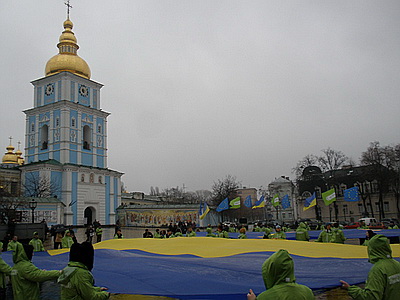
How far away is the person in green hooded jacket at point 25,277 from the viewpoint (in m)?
5.14

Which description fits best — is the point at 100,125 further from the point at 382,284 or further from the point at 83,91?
the point at 382,284

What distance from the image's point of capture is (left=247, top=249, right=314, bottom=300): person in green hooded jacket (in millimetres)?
3107

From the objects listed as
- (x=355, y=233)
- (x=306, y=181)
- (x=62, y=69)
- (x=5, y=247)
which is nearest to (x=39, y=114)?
(x=62, y=69)

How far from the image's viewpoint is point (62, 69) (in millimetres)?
48531

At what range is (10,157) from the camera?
59156 millimetres

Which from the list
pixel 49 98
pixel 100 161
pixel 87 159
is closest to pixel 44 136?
pixel 49 98

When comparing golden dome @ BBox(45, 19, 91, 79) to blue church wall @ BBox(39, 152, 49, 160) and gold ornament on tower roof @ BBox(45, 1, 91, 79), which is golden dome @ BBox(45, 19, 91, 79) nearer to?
gold ornament on tower roof @ BBox(45, 1, 91, 79)

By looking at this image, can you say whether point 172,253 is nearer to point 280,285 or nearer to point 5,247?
point 280,285

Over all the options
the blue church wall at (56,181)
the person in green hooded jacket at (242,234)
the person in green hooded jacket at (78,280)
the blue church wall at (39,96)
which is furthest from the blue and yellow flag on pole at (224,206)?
the blue church wall at (39,96)

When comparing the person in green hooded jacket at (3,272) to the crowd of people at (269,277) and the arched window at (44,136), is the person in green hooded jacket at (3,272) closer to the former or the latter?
the crowd of people at (269,277)

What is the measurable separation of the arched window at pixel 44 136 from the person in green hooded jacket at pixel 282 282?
165ft

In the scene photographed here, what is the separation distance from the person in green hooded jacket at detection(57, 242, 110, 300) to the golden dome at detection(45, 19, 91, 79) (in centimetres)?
4861

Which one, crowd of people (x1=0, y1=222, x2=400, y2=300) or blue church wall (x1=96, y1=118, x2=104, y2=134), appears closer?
crowd of people (x1=0, y1=222, x2=400, y2=300)

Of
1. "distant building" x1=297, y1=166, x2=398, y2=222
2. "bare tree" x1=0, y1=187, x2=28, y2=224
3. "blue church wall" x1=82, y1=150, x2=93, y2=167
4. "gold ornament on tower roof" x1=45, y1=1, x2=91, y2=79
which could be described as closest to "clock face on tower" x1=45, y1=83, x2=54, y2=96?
"gold ornament on tower roof" x1=45, y1=1, x2=91, y2=79
